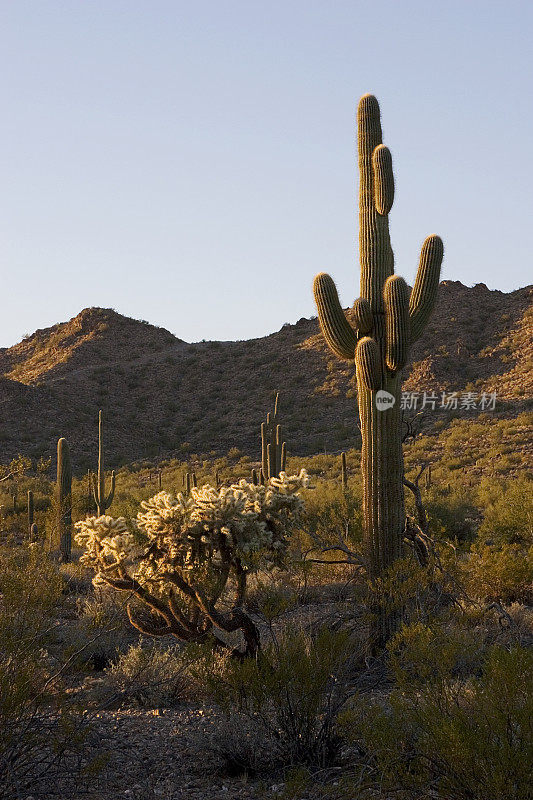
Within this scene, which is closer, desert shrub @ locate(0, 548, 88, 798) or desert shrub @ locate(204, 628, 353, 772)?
desert shrub @ locate(0, 548, 88, 798)

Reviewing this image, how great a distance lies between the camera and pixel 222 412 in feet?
152

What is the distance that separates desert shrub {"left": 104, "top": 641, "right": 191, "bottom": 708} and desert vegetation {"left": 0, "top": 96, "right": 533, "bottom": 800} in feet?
0.07

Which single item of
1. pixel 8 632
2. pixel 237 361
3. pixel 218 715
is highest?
pixel 237 361

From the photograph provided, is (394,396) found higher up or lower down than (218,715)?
higher up

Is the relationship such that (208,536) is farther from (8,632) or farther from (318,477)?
(318,477)

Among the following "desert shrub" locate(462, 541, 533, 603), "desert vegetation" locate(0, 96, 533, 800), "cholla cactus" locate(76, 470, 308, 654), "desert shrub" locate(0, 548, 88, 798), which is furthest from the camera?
"desert shrub" locate(462, 541, 533, 603)

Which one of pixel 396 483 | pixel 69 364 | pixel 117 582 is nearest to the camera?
pixel 117 582

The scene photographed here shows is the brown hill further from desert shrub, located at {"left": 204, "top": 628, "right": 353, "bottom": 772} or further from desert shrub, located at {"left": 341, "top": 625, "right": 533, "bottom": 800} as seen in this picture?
desert shrub, located at {"left": 341, "top": 625, "right": 533, "bottom": 800}

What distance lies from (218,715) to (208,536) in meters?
1.97

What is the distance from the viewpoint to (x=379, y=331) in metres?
9.36

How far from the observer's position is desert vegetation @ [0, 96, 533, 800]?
470 cm

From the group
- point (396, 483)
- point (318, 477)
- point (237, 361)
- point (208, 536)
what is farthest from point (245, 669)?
point (237, 361)

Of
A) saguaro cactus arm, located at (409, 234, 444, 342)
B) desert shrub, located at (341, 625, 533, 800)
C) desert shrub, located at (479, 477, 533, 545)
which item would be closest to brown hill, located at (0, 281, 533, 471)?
desert shrub, located at (479, 477, 533, 545)

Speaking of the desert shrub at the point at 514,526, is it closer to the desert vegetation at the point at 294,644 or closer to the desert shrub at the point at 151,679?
the desert vegetation at the point at 294,644
